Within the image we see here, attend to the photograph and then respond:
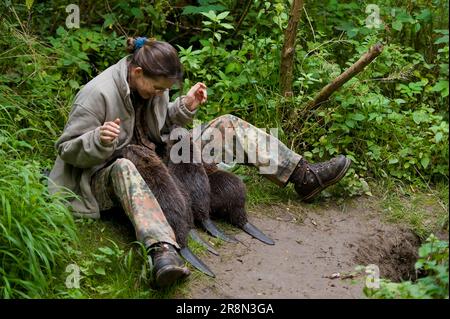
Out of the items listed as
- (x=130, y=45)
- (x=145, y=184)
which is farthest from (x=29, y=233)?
(x=130, y=45)

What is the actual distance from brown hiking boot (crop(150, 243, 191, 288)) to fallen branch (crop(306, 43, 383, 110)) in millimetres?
2232

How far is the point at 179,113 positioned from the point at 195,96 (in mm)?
157

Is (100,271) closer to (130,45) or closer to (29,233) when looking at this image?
(29,233)

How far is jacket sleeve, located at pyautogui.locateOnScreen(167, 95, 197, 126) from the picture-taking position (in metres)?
5.40

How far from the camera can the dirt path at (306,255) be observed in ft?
15.5

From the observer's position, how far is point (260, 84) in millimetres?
6547

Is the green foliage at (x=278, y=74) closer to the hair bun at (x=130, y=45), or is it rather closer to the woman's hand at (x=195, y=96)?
the woman's hand at (x=195, y=96)

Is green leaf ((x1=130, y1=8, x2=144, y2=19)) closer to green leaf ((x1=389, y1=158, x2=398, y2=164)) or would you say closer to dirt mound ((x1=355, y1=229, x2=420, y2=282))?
green leaf ((x1=389, y1=158, x2=398, y2=164))

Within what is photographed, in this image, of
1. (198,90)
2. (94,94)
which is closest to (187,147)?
(198,90)

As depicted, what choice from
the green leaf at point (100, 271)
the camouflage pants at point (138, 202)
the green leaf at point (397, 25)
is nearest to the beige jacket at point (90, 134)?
the camouflage pants at point (138, 202)

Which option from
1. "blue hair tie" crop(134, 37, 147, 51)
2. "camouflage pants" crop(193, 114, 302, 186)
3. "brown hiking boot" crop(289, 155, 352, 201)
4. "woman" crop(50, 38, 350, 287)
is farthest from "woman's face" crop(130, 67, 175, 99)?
"brown hiking boot" crop(289, 155, 352, 201)

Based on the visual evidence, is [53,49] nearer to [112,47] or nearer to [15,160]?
[112,47]

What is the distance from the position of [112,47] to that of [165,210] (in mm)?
2376

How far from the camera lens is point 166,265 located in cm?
439
